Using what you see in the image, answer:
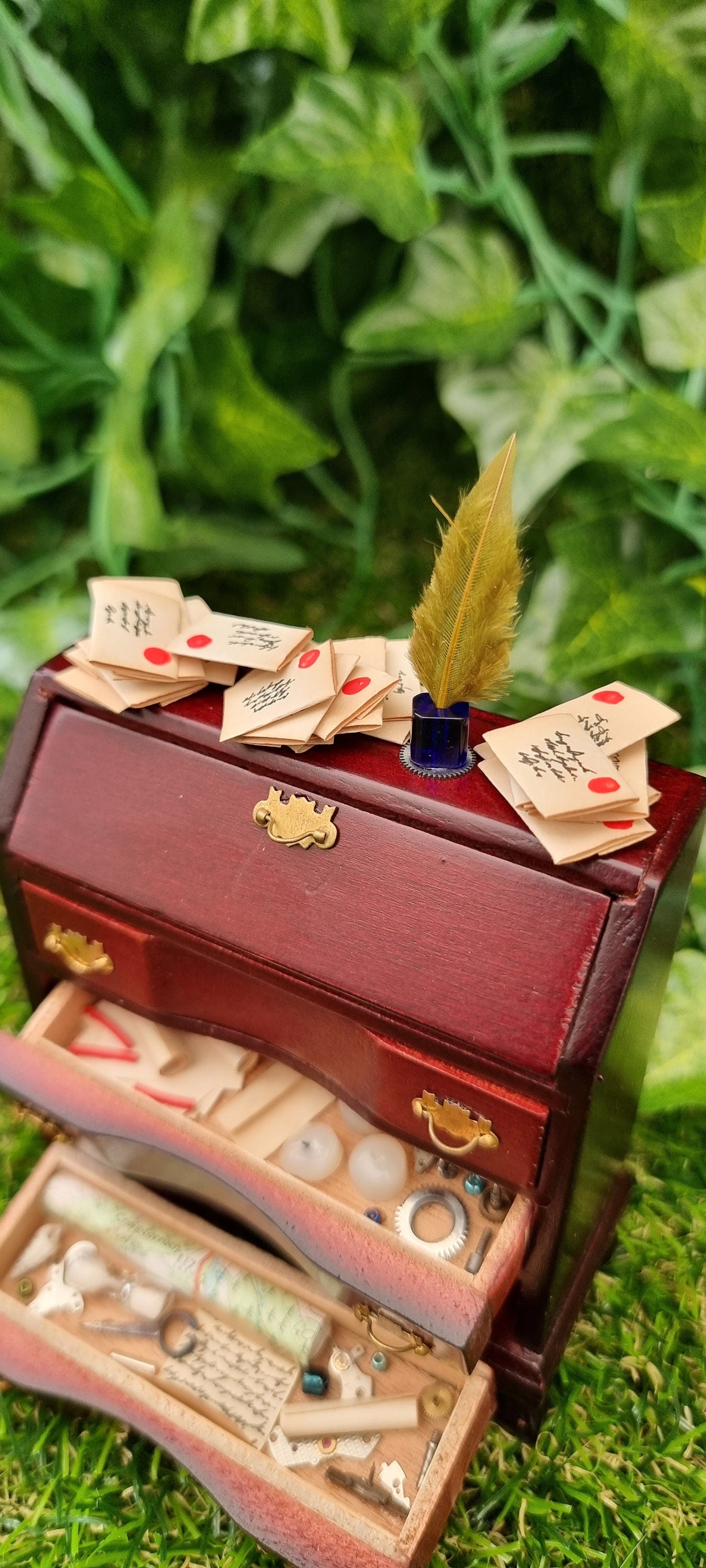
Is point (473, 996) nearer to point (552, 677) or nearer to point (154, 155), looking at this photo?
point (552, 677)

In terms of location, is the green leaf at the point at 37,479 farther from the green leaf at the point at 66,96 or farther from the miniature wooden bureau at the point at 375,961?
the miniature wooden bureau at the point at 375,961

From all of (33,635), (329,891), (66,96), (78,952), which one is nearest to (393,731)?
(329,891)

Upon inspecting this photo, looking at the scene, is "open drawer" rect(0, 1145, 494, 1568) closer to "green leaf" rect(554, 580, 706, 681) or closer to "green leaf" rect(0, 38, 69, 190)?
"green leaf" rect(554, 580, 706, 681)

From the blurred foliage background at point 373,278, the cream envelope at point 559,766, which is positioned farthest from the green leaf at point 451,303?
the cream envelope at point 559,766

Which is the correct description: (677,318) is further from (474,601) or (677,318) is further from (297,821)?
(297,821)

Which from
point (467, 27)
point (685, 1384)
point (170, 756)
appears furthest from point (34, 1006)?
point (467, 27)
